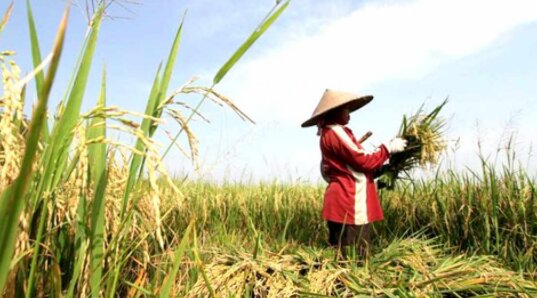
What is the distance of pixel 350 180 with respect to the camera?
4.04 meters

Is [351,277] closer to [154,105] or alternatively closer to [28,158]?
[154,105]

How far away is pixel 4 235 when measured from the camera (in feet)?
2.34

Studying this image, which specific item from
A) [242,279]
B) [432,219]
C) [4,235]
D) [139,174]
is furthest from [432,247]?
[4,235]

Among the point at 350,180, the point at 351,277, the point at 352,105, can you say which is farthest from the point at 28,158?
the point at 352,105

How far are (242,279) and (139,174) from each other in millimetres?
1918

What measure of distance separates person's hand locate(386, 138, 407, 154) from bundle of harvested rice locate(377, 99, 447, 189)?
97mm

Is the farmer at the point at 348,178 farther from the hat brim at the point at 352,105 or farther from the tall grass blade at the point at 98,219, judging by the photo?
the tall grass blade at the point at 98,219

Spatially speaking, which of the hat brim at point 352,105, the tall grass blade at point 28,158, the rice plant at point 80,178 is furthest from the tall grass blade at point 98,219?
the hat brim at point 352,105

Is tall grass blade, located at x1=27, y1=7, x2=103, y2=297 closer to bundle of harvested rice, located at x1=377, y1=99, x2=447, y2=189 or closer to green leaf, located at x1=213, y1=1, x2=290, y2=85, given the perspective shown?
green leaf, located at x1=213, y1=1, x2=290, y2=85

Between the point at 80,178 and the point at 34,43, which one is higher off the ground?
the point at 34,43

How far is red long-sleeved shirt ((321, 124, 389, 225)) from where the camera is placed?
13.0ft

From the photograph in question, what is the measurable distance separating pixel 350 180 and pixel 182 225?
1.68 m

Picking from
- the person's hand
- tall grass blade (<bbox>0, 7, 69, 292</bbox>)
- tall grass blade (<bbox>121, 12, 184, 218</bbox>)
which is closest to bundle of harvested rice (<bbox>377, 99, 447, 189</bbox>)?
the person's hand

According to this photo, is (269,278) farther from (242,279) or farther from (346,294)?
(346,294)
